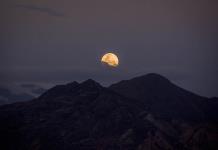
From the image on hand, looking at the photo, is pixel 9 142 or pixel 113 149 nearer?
pixel 9 142

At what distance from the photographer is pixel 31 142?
19775cm

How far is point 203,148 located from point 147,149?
2745 centimetres

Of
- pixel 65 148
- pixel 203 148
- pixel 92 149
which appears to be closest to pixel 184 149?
pixel 203 148

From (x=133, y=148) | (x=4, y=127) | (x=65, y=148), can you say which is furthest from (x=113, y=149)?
(x=4, y=127)

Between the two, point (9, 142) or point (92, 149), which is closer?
point (9, 142)

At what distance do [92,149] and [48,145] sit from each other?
20766 mm

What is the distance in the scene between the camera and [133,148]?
200 m

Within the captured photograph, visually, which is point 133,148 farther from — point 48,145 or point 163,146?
point 48,145

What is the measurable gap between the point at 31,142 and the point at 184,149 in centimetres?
7084

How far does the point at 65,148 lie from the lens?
199 meters

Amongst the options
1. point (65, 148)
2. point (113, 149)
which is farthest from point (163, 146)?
point (65, 148)

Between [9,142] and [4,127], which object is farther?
[4,127]

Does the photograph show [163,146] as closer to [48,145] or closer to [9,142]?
[48,145]

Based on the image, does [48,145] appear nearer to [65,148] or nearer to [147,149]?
[65,148]
